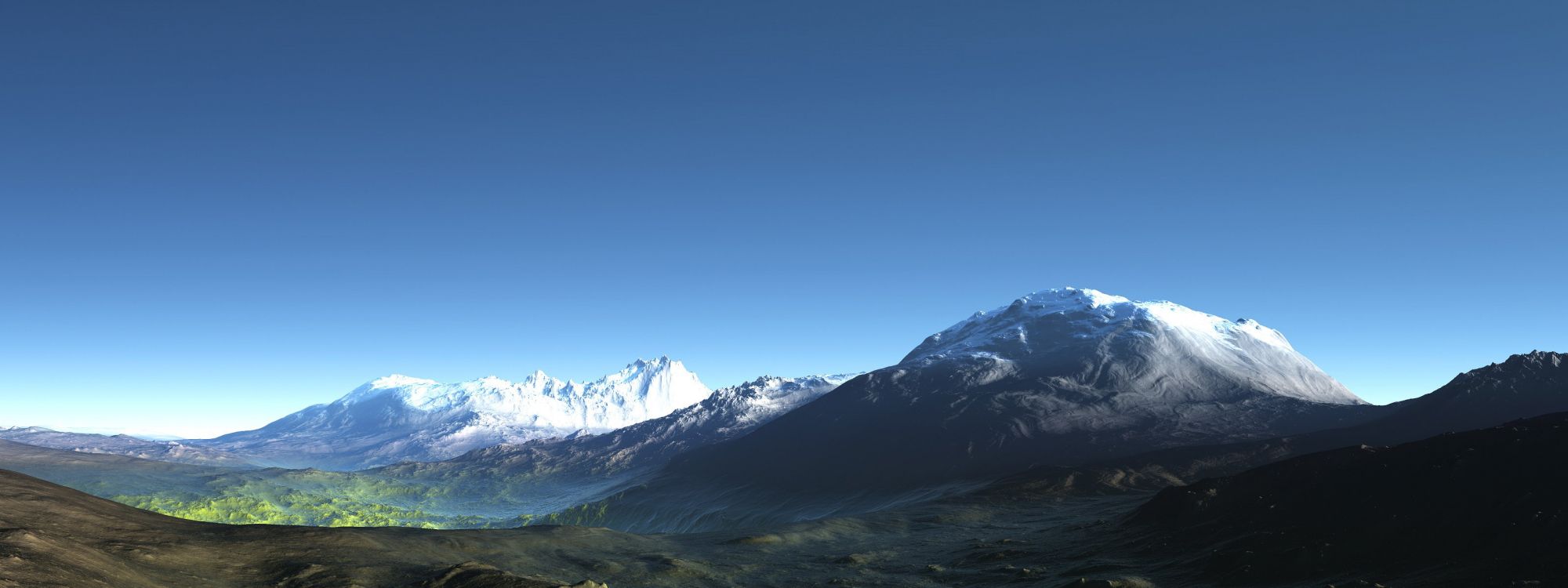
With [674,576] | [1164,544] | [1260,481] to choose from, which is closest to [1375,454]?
[1260,481]

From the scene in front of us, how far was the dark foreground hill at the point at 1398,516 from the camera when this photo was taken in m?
56.5

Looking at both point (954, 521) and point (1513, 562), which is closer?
point (1513, 562)

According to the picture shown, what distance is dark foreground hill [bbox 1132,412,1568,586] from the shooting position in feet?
185

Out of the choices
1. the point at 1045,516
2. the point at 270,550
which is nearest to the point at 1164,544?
the point at 1045,516

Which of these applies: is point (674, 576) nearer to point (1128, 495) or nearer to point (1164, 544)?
point (1164, 544)

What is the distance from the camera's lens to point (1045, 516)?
136500 mm

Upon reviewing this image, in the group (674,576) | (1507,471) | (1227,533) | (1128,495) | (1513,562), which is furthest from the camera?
(1128,495)

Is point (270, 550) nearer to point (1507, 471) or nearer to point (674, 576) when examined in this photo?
point (674, 576)

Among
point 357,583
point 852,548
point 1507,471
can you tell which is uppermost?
point 1507,471

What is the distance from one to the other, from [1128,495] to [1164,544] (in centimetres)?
8190

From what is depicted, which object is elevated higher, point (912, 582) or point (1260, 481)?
point (1260, 481)

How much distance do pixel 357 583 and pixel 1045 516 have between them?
115m

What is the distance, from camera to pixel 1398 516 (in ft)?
241

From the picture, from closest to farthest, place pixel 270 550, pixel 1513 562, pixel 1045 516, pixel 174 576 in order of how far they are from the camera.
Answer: pixel 174 576
pixel 1513 562
pixel 270 550
pixel 1045 516
